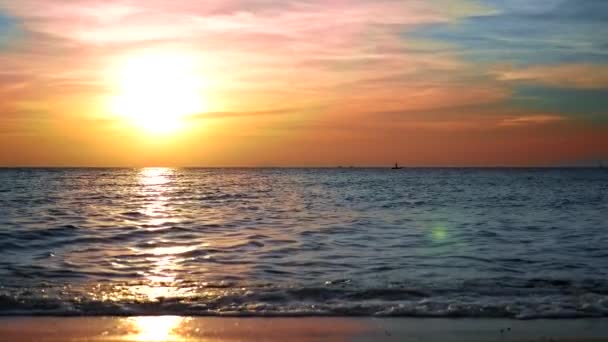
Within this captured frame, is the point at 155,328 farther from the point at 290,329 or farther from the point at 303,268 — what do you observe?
the point at 303,268

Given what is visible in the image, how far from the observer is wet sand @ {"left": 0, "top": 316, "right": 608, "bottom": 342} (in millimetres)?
8281

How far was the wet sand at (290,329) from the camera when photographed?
828 centimetres

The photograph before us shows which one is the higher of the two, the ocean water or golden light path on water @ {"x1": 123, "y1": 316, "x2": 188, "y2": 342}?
golden light path on water @ {"x1": 123, "y1": 316, "x2": 188, "y2": 342}

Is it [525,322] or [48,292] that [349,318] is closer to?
[525,322]

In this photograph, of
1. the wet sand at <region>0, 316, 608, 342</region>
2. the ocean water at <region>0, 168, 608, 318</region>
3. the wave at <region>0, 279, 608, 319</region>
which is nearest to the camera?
the wet sand at <region>0, 316, 608, 342</region>

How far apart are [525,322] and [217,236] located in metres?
13.4

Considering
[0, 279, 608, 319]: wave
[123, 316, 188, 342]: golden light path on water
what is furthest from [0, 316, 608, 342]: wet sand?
[0, 279, 608, 319]: wave

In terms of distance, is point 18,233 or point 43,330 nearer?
point 43,330

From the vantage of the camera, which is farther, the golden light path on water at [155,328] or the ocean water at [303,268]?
the ocean water at [303,268]

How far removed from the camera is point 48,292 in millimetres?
11305

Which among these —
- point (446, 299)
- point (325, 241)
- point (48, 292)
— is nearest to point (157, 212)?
point (325, 241)

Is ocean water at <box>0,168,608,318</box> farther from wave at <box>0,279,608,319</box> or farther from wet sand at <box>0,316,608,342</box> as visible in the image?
wet sand at <box>0,316,608,342</box>

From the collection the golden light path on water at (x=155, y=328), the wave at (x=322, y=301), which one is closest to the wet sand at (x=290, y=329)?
the golden light path on water at (x=155, y=328)

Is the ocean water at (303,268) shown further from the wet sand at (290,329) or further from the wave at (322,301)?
the wet sand at (290,329)
